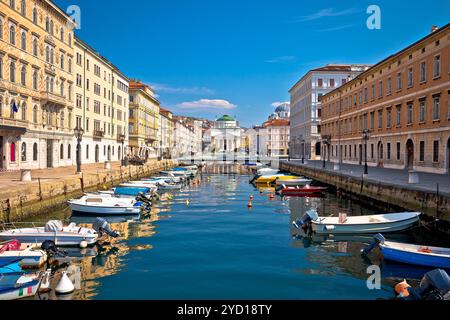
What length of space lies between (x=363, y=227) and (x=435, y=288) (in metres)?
10.0

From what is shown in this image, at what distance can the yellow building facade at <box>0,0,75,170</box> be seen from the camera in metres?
35.9

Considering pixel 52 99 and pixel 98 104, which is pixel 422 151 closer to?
pixel 52 99

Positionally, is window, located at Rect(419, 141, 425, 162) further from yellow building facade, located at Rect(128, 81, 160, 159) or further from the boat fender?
yellow building facade, located at Rect(128, 81, 160, 159)

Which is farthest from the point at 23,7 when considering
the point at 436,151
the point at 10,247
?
the point at 436,151

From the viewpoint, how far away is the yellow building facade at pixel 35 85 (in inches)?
1414

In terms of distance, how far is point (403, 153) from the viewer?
1687 inches

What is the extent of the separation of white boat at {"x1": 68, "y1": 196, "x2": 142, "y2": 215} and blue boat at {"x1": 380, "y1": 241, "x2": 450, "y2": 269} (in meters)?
16.8

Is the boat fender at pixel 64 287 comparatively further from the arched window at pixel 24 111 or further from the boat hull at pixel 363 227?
the arched window at pixel 24 111

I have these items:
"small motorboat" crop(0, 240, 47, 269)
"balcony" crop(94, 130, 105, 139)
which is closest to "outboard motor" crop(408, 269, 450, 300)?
"small motorboat" crop(0, 240, 47, 269)

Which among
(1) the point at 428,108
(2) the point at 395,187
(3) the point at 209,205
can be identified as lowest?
(3) the point at 209,205

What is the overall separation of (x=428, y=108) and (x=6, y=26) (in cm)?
4056

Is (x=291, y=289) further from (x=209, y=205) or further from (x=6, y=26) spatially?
(x=6, y=26)

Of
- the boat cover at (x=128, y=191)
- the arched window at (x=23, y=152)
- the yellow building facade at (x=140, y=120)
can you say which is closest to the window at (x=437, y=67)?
the boat cover at (x=128, y=191)
